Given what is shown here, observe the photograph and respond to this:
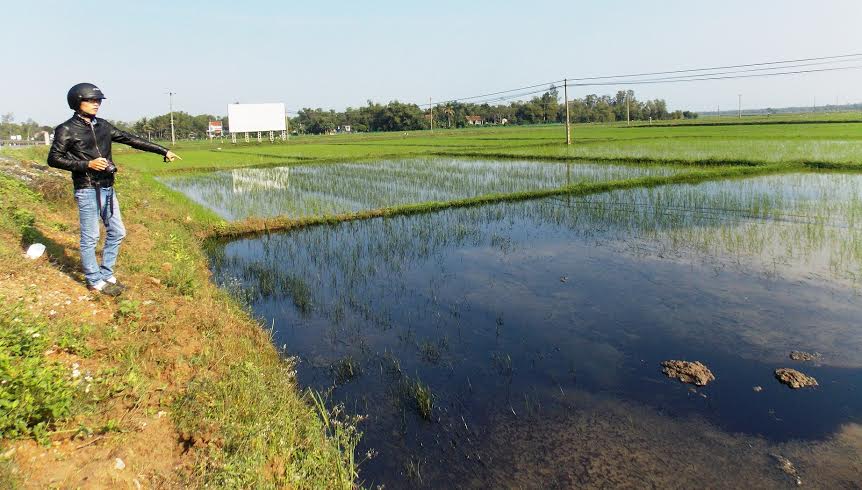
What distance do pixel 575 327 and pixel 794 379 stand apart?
1.70 m

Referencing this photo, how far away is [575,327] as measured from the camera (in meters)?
4.86

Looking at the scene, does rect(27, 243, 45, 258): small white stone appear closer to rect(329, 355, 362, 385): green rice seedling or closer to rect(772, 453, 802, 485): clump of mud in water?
rect(329, 355, 362, 385): green rice seedling

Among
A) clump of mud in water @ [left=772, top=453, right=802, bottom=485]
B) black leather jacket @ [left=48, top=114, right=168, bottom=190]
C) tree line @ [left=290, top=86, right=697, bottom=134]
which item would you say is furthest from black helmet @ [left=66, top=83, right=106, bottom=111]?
tree line @ [left=290, top=86, right=697, bottom=134]

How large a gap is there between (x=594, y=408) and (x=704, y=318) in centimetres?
208

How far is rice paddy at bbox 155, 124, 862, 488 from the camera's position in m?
3.03

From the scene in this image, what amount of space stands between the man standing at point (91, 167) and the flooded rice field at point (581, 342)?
1.61 m

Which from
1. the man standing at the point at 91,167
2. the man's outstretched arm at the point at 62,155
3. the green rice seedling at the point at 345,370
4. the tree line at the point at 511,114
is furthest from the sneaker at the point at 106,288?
the tree line at the point at 511,114

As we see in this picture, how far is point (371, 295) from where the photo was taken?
234 inches

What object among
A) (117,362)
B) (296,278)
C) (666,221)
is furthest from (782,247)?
(117,362)

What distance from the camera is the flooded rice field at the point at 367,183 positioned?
1198cm

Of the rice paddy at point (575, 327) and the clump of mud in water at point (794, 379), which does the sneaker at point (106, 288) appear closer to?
the rice paddy at point (575, 327)

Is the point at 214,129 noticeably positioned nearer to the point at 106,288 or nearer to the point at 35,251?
the point at 35,251

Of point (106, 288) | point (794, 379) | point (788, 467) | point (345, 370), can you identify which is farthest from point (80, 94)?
point (794, 379)

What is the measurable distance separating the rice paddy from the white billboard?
48702 millimetres
